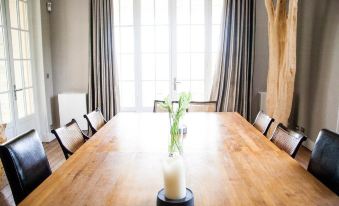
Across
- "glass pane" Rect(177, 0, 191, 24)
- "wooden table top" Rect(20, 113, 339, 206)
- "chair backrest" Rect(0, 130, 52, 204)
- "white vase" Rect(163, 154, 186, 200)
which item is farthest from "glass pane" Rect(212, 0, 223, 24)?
"white vase" Rect(163, 154, 186, 200)

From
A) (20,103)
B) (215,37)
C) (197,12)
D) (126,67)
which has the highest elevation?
(197,12)

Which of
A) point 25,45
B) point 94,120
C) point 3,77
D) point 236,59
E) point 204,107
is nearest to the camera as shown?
point 94,120

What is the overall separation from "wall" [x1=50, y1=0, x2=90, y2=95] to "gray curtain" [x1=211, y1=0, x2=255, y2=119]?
2.15 meters

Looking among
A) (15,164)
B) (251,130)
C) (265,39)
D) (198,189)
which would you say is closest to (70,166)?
(15,164)

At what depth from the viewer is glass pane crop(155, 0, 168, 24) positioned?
4.43m

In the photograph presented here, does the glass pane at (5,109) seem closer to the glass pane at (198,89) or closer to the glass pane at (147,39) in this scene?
the glass pane at (147,39)

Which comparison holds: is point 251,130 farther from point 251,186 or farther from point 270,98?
point 270,98

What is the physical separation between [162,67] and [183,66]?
34 cm

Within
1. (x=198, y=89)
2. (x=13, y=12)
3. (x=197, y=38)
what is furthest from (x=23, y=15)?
(x=198, y=89)

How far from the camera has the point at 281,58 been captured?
12.1ft

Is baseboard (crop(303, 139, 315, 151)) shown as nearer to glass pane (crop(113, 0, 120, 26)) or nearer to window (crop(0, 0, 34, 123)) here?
glass pane (crop(113, 0, 120, 26))

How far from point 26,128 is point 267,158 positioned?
3.49 meters

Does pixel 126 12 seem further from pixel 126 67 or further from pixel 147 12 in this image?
pixel 126 67

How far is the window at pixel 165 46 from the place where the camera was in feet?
14.5
